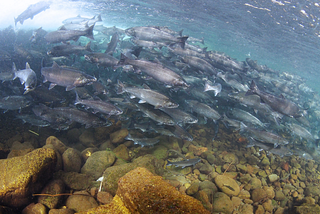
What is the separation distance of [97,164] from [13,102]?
489cm

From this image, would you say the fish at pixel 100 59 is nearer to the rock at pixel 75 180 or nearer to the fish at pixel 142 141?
the fish at pixel 142 141

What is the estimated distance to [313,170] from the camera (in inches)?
283

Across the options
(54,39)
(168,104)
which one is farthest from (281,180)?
(54,39)

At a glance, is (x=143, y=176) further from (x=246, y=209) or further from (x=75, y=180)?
(x=246, y=209)

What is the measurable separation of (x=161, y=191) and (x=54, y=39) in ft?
31.8

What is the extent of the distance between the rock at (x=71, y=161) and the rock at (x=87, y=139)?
140cm

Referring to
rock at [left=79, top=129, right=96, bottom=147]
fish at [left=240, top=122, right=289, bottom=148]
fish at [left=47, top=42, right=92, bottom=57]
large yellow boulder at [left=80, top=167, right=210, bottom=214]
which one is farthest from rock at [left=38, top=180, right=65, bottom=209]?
fish at [left=240, top=122, right=289, bottom=148]

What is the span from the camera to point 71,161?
4.11 m

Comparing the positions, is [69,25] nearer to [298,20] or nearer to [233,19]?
[233,19]

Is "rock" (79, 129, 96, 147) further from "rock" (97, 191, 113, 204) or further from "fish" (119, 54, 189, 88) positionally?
"fish" (119, 54, 189, 88)

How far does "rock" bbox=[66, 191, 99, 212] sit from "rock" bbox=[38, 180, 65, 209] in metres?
0.24

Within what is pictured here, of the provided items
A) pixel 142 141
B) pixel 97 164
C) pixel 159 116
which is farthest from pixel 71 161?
pixel 159 116

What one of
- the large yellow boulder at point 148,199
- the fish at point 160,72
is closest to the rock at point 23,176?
the large yellow boulder at point 148,199

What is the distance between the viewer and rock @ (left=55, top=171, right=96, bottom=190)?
11.6 feet
